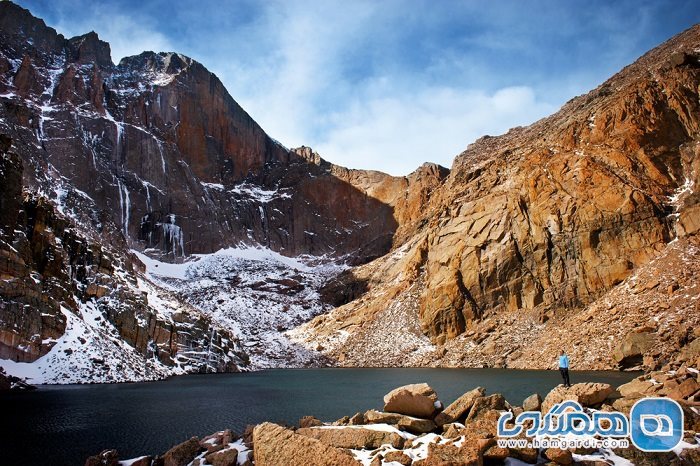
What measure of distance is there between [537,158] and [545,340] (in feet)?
112

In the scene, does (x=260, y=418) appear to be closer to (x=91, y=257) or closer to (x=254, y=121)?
(x=91, y=257)

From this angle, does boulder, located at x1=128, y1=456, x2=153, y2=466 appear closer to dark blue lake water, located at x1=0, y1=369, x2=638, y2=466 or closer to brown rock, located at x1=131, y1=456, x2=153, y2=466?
brown rock, located at x1=131, y1=456, x2=153, y2=466

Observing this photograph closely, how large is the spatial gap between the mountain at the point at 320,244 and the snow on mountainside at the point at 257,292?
71 centimetres

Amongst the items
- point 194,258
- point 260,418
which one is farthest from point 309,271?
point 260,418

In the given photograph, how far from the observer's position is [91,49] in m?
145

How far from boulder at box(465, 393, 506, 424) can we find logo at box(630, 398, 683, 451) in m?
4.00

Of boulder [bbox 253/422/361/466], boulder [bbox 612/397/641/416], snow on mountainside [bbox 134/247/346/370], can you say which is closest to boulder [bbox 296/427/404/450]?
boulder [bbox 253/422/361/466]

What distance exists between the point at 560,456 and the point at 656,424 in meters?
3.90

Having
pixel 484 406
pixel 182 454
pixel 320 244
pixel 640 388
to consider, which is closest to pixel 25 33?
pixel 320 244

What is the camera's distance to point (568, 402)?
14.2m

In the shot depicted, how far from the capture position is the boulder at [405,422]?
47.2 ft

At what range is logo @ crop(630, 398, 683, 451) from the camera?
11.8 m

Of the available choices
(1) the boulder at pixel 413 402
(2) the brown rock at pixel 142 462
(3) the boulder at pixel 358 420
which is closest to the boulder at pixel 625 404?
(1) the boulder at pixel 413 402

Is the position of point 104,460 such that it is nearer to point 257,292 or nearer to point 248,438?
point 248,438
